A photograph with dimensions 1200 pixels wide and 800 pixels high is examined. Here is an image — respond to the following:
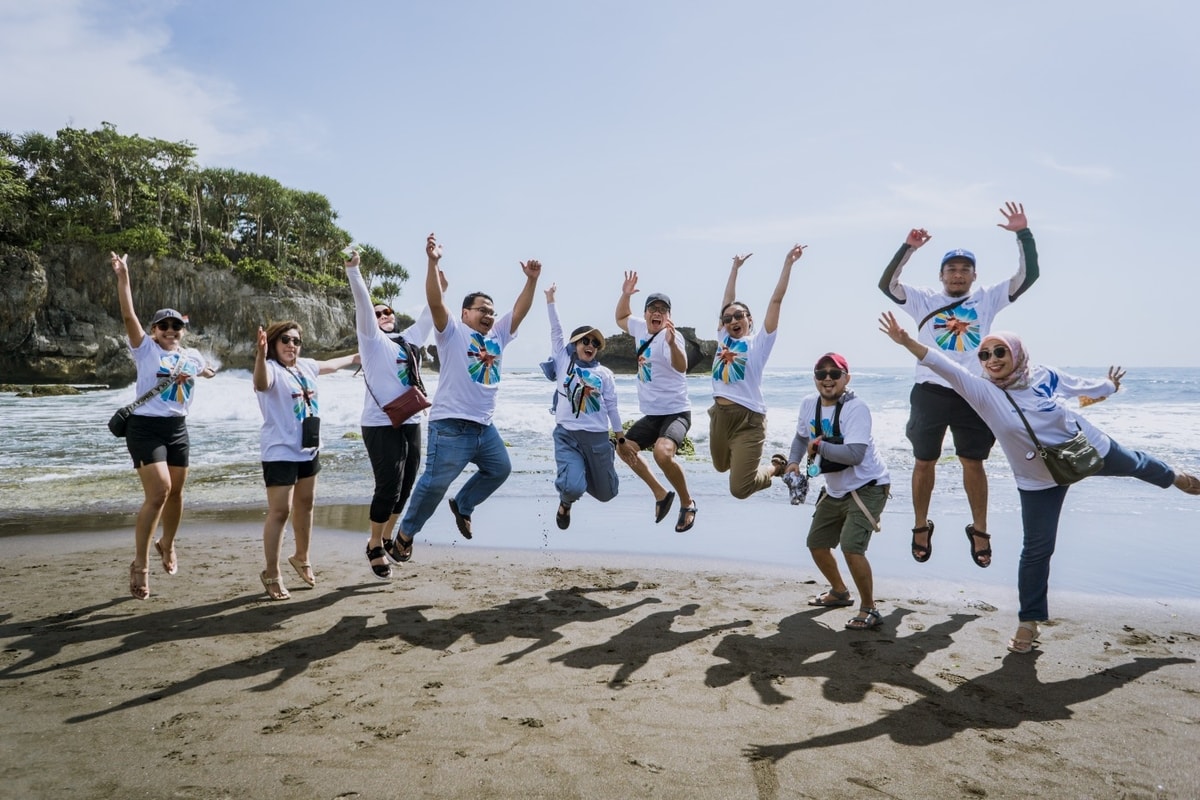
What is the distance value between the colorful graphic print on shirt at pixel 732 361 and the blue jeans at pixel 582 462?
47.5 inches

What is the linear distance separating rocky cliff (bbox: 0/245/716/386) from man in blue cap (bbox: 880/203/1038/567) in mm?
36065

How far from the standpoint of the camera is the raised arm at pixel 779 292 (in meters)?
6.68

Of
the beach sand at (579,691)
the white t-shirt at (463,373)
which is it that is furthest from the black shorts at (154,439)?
the white t-shirt at (463,373)

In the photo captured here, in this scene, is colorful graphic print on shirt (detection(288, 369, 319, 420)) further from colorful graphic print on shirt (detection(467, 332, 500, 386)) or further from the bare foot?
the bare foot

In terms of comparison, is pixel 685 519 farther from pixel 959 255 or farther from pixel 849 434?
pixel 959 255

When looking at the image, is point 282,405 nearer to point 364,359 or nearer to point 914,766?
point 364,359

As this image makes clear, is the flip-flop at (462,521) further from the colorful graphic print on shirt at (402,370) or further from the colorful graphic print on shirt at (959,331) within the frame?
the colorful graphic print on shirt at (959,331)

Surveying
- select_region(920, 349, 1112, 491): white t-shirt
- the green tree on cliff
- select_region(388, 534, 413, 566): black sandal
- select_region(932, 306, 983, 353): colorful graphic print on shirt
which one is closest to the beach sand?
select_region(388, 534, 413, 566): black sandal

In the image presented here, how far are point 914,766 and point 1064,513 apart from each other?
272 inches

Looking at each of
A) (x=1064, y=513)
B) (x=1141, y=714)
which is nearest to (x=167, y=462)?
(x=1141, y=714)

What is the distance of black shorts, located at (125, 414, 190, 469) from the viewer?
580 centimetres

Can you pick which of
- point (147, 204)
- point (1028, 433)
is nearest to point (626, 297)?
point (1028, 433)

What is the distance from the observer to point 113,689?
3877 mm

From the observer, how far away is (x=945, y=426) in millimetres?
6066
